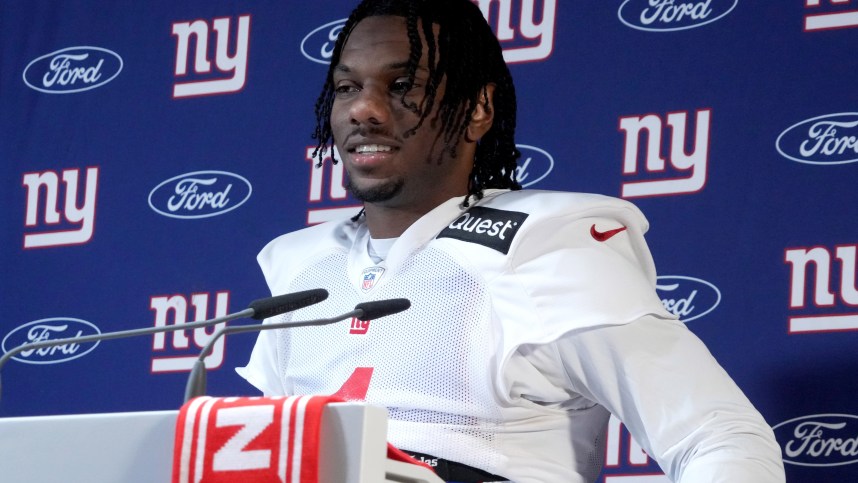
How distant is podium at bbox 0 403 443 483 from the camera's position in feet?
4.50

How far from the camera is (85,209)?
344 cm

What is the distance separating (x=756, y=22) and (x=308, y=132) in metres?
1.07

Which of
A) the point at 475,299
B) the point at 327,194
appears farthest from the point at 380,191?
the point at 327,194

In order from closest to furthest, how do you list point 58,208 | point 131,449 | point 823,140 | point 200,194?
1. point 131,449
2. point 823,140
3. point 200,194
4. point 58,208

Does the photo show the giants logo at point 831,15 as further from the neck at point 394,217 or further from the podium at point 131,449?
the podium at point 131,449

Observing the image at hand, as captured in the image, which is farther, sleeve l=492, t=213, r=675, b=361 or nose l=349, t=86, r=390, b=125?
nose l=349, t=86, r=390, b=125

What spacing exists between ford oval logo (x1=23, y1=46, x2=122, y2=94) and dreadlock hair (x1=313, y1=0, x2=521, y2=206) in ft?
3.19

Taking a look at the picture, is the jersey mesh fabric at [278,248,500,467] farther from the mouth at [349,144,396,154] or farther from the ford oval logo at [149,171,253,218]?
the ford oval logo at [149,171,253,218]

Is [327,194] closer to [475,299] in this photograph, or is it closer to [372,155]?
[372,155]

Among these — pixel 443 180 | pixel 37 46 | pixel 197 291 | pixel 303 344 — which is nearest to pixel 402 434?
pixel 303 344

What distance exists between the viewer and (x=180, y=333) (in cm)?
328

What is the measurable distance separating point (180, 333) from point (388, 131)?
1.06 m

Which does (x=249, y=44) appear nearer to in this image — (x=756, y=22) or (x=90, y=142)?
(x=90, y=142)

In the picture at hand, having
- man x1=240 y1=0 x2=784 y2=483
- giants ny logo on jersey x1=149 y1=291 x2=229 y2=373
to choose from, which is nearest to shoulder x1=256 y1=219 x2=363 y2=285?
man x1=240 y1=0 x2=784 y2=483
